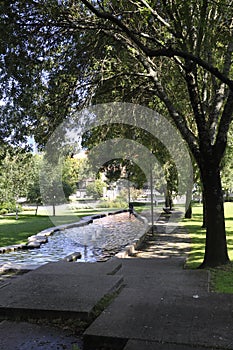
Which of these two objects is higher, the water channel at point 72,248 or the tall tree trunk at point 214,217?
the tall tree trunk at point 214,217

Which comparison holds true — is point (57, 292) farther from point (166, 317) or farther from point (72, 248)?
point (72, 248)

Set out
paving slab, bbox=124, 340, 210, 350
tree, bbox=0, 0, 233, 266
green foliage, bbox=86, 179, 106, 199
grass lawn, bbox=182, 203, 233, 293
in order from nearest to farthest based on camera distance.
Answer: paving slab, bbox=124, 340, 210, 350
grass lawn, bbox=182, 203, 233, 293
tree, bbox=0, 0, 233, 266
green foliage, bbox=86, 179, 106, 199

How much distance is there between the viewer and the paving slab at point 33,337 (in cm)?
460

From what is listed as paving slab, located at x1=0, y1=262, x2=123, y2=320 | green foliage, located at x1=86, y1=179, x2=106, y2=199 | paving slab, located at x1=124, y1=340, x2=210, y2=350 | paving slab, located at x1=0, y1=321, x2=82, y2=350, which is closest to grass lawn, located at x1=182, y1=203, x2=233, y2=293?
paving slab, located at x1=0, y1=262, x2=123, y2=320

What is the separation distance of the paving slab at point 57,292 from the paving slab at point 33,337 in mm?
228

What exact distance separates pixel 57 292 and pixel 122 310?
1.44 meters

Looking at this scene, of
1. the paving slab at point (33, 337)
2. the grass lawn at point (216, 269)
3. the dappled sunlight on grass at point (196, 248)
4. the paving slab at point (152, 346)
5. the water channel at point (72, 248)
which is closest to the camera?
the paving slab at point (152, 346)

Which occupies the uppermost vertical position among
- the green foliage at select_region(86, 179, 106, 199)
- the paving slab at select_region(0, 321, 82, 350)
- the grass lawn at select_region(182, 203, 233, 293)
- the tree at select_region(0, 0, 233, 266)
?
the tree at select_region(0, 0, 233, 266)

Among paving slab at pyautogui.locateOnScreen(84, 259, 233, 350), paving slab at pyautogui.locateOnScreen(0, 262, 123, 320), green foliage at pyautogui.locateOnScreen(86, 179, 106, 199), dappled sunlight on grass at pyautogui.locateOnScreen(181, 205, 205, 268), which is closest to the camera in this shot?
paving slab at pyautogui.locateOnScreen(84, 259, 233, 350)

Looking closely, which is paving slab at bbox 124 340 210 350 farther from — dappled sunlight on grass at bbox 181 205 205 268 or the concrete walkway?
dappled sunlight on grass at bbox 181 205 205 268

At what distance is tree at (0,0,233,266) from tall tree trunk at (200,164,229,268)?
23mm

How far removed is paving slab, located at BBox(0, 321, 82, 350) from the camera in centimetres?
460

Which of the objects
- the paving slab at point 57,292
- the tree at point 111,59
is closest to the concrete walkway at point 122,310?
the paving slab at point 57,292

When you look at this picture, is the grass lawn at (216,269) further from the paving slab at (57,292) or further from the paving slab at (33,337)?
the paving slab at (33,337)
